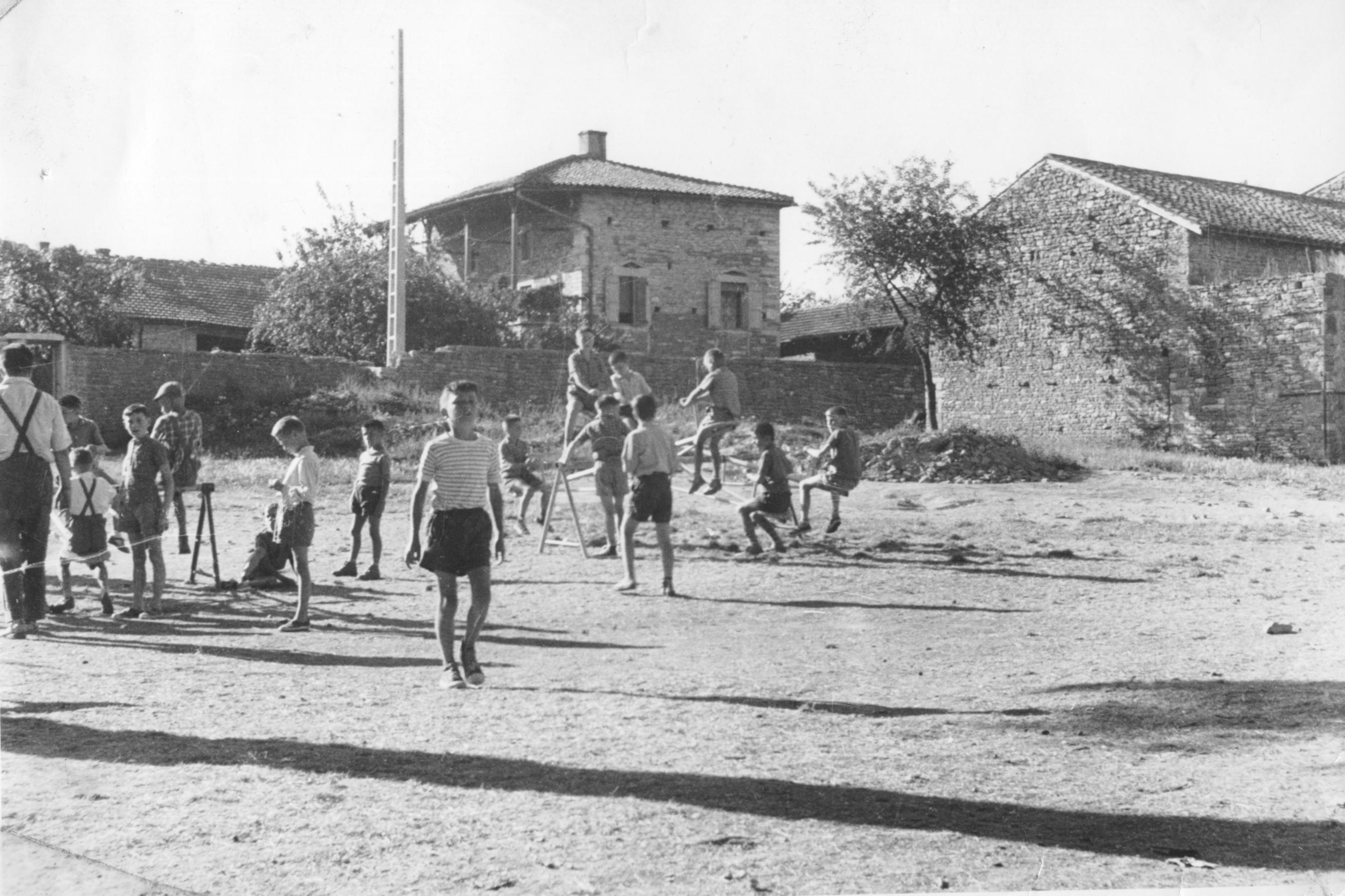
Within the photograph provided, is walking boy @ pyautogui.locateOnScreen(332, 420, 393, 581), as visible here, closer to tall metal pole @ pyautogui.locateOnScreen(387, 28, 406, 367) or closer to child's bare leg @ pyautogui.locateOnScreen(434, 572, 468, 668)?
tall metal pole @ pyautogui.locateOnScreen(387, 28, 406, 367)

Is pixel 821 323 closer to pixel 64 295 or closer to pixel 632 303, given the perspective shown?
pixel 632 303

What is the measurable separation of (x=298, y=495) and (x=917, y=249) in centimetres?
1959

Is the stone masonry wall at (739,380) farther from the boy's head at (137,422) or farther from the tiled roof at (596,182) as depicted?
the boy's head at (137,422)

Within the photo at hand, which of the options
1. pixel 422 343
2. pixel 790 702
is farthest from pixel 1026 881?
pixel 422 343

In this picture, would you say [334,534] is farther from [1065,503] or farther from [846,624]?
[1065,503]

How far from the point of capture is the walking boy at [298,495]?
856cm

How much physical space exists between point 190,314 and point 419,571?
24.0 metres

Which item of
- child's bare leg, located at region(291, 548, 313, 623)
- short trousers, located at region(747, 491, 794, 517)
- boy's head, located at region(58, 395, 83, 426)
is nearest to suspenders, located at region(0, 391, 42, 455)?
child's bare leg, located at region(291, 548, 313, 623)

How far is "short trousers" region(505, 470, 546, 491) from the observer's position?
13.2 meters

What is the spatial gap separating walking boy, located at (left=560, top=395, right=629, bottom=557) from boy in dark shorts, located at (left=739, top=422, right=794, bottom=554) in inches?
48.6

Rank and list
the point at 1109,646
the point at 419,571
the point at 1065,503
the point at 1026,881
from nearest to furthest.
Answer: the point at 1026,881 < the point at 1109,646 < the point at 419,571 < the point at 1065,503

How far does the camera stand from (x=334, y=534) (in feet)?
47.2

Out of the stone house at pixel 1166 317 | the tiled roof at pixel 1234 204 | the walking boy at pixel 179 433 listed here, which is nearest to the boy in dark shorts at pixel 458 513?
the walking boy at pixel 179 433

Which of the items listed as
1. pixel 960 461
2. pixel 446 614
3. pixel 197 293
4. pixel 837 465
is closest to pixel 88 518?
pixel 446 614
